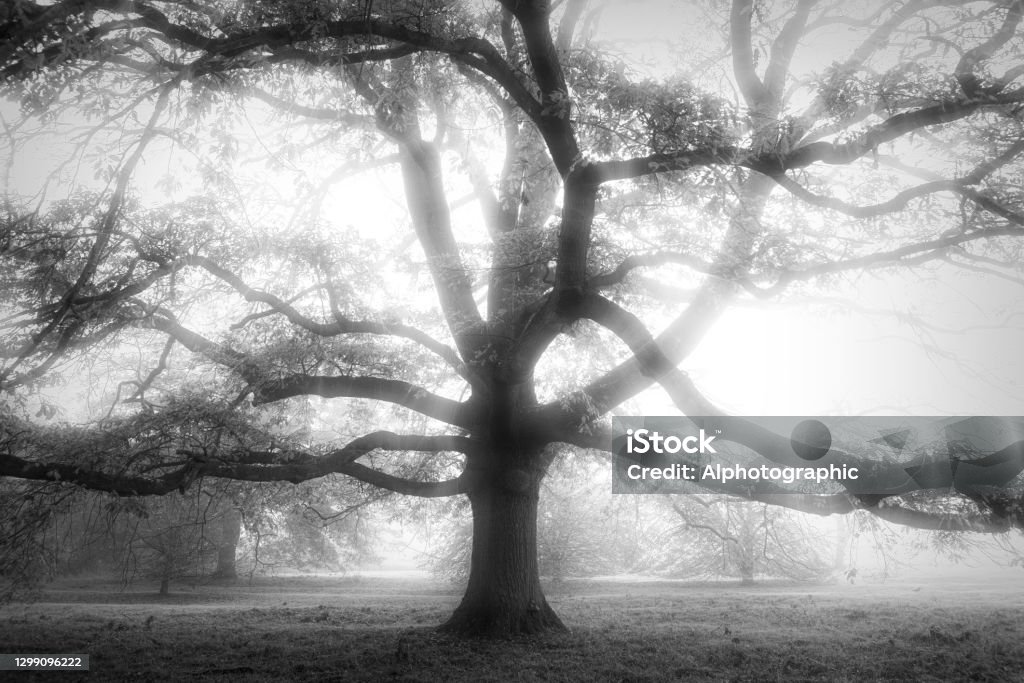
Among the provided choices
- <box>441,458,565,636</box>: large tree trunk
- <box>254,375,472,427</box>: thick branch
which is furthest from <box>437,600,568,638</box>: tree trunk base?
<box>254,375,472,427</box>: thick branch

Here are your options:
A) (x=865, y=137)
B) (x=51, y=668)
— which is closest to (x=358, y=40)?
(x=865, y=137)

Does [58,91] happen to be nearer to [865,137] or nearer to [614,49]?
[614,49]

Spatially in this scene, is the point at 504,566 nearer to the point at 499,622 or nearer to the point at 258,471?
the point at 499,622

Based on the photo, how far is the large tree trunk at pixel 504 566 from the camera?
9.28 metres

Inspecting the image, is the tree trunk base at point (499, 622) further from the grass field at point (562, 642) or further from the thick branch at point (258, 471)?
the thick branch at point (258, 471)

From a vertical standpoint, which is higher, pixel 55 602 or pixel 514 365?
pixel 514 365

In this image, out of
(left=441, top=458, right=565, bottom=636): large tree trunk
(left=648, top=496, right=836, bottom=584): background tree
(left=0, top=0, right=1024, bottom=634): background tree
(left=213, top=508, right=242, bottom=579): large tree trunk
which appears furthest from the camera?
(left=213, top=508, right=242, bottom=579): large tree trunk

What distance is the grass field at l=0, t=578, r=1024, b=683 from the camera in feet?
23.0

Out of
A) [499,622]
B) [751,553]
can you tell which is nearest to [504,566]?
[499,622]

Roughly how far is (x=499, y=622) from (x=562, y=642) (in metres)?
1.04

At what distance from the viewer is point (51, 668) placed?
6.94 metres

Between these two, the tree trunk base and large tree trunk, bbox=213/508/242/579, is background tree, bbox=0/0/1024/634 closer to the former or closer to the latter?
the tree trunk base

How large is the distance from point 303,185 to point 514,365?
3878mm

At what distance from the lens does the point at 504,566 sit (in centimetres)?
962
